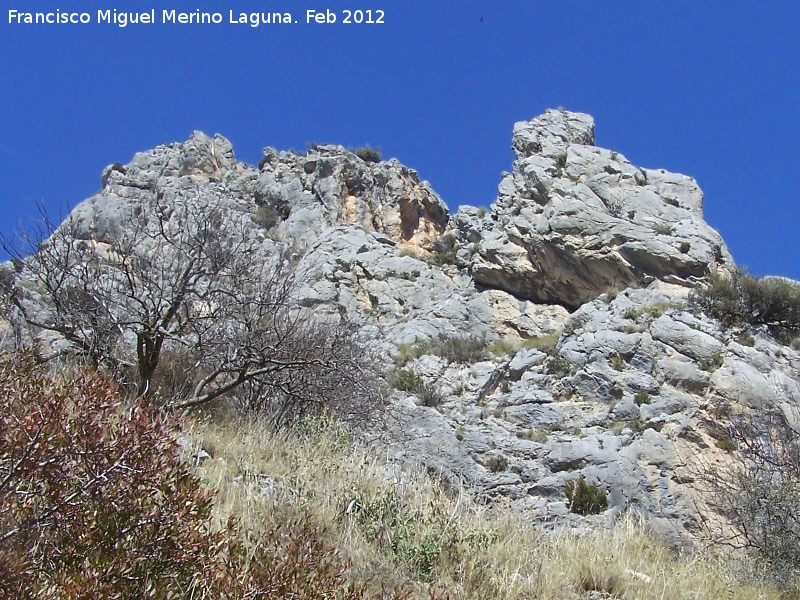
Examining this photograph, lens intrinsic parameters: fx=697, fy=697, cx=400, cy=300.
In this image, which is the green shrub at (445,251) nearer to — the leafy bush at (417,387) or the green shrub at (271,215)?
the green shrub at (271,215)

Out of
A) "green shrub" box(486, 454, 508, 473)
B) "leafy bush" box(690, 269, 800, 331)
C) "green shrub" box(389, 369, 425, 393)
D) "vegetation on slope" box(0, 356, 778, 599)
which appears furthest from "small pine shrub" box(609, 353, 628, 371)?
"vegetation on slope" box(0, 356, 778, 599)

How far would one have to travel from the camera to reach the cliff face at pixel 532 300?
11594 mm

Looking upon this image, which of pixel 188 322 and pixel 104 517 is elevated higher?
pixel 188 322

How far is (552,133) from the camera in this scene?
2823cm

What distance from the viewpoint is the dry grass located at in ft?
14.6

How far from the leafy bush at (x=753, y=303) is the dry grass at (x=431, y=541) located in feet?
39.6

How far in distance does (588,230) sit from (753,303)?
265 inches

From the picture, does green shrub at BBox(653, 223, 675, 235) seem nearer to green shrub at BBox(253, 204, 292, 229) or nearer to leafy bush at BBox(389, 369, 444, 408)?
leafy bush at BBox(389, 369, 444, 408)

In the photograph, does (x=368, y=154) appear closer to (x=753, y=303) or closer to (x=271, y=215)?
(x=271, y=215)

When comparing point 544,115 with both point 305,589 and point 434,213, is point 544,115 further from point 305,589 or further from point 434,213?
point 305,589

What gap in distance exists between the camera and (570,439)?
1248cm

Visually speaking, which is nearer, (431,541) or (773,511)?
(431,541)

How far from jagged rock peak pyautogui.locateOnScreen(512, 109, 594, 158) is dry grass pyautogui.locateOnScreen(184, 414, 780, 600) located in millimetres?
22382

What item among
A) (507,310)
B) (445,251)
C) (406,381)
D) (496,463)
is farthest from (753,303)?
(445,251)
